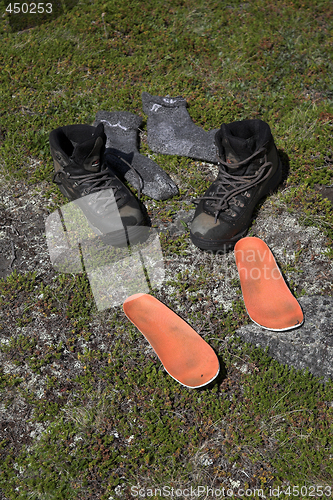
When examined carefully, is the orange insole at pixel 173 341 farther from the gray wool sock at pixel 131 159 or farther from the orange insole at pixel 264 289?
the gray wool sock at pixel 131 159

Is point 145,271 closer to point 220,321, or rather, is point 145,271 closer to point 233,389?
point 220,321

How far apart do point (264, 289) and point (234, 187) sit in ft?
4.88

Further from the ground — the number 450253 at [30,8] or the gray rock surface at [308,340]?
the number 450253 at [30,8]

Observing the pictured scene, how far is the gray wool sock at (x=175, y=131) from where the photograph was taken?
6.14 metres

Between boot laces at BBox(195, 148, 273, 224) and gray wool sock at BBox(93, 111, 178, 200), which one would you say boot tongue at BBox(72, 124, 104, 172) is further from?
boot laces at BBox(195, 148, 273, 224)

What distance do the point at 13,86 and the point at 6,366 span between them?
5.79 meters

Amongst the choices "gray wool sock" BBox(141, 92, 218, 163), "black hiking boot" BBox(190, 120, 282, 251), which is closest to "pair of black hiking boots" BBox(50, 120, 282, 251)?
"black hiking boot" BBox(190, 120, 282, 251)

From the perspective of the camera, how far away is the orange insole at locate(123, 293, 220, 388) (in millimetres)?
4129

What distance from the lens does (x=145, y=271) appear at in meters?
5.12

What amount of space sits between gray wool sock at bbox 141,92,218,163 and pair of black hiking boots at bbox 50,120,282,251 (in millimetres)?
1063

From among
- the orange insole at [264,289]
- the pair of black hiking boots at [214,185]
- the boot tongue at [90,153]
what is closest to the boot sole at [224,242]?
the pair of black hiking boots at [214,185]

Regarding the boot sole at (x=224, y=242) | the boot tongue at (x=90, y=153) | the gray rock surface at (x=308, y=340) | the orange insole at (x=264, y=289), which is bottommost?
the gray rock surface at (x=308, y=340)

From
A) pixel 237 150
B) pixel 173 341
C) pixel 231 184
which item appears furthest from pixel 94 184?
pixel 173 341

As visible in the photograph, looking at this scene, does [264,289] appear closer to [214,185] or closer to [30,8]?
[214,185]
